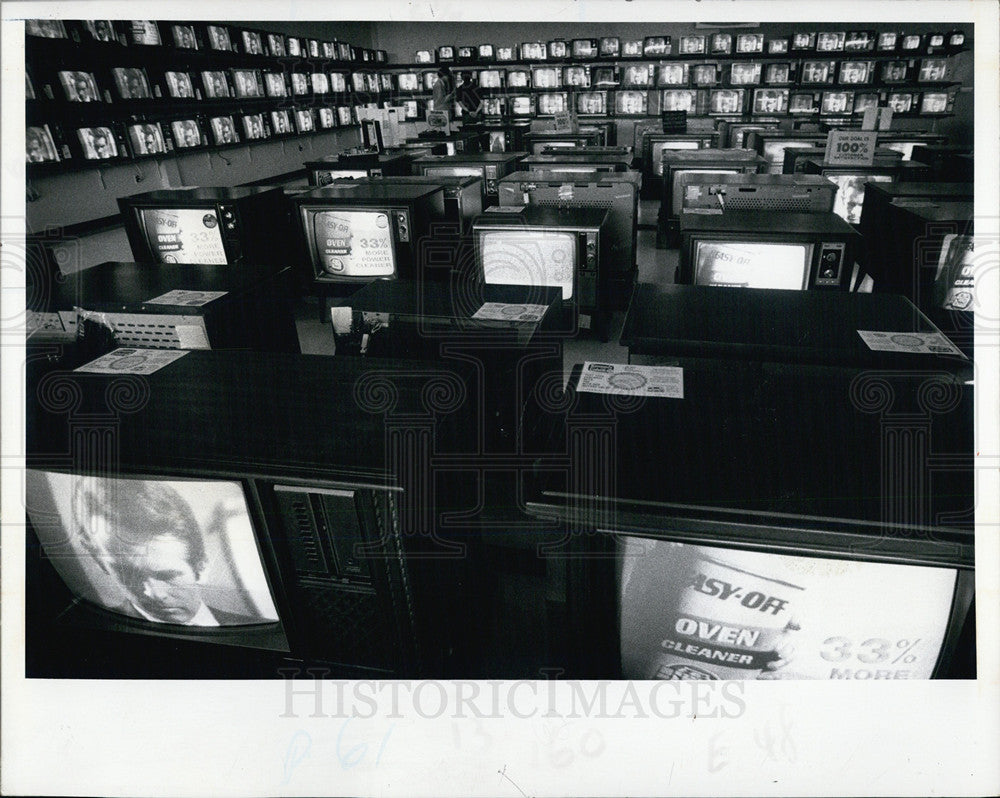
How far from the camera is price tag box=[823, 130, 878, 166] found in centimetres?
364

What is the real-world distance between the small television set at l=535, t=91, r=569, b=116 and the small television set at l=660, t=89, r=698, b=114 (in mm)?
1510

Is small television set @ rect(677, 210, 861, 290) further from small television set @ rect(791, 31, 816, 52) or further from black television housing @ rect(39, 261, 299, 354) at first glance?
small television set @ rect(791, 31, 816, 52)

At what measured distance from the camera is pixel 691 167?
4176 mm

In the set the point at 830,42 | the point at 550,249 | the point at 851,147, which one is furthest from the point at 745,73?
the point at 550,249

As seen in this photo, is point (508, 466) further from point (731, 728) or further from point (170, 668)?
point (170, 668)

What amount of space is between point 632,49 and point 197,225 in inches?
324

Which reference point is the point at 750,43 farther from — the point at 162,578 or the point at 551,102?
the point at 162,578

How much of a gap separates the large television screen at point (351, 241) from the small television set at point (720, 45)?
320 inches

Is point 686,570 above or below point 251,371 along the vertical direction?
below

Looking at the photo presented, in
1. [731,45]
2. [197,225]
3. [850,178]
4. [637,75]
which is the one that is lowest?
[850,178]

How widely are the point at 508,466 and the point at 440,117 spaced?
638 centimetres

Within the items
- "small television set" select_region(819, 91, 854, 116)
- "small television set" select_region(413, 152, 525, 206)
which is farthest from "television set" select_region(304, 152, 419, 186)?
"small television set" select_region(819, 91, 854, 116)

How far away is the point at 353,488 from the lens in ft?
2.43

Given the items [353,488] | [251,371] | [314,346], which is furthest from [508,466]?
[314,346]
